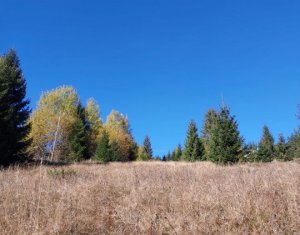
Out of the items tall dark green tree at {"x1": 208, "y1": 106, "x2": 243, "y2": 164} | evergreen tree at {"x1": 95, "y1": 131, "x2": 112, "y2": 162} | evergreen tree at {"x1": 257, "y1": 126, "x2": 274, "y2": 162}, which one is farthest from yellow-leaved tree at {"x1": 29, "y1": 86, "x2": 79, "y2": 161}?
evergreen tree at {"x1": 257, "y1": 126, "x2": 274, "y2": 162}

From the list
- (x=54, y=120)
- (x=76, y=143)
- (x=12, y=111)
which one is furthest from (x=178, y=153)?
(x=12, y=111)

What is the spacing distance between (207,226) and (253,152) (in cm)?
3666

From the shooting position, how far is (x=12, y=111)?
20484 millimetres

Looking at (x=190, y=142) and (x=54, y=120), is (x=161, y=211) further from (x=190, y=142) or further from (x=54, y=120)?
(x=190, y=142)

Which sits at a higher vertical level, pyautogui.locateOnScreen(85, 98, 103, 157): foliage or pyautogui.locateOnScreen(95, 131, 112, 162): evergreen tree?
pyautogui.locateOnScreen(85, 98, 103, 157): foliage

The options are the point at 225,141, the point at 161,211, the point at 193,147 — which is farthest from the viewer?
the point at 193,147

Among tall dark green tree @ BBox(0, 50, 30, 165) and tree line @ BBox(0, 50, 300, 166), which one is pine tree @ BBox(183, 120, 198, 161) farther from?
tall dark green tree @ BBox(0, 50, 30, 165)

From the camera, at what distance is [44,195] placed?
611cm

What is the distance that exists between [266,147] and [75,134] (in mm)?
26544

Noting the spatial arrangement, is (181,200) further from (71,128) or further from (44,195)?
(71,128)

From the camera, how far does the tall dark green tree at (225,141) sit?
73.7ft

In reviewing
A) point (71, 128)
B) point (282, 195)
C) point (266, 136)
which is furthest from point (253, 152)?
point (282, 195)

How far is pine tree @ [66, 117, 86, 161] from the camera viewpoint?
117 ft

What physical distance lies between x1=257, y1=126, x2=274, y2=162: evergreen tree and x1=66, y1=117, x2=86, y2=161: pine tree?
22.7 meters
